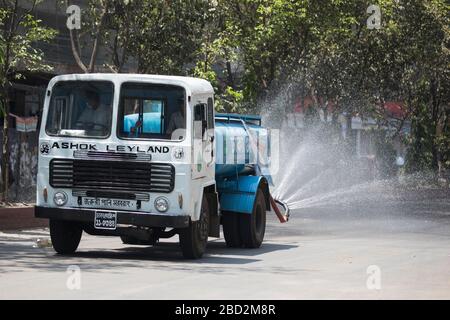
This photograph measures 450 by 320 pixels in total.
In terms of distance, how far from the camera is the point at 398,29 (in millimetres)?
42219

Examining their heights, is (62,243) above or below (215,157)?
below

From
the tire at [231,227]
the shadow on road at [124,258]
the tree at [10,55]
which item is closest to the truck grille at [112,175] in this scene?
the shadow on road at [124,258]

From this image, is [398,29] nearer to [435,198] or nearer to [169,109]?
[435,198]

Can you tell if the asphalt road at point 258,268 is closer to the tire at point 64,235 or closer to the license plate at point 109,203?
the tire at point 64,235

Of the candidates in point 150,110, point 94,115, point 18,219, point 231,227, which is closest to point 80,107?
point 94,115

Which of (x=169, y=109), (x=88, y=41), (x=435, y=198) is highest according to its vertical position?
(x=88, y=41)

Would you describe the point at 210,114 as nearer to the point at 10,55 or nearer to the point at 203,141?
the point at 203,141

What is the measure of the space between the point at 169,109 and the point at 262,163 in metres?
4.21

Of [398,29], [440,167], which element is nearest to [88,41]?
[398,29]

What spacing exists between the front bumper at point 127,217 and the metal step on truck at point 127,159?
1cm

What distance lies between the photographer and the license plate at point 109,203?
660 inches

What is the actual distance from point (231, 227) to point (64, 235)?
3.39 m
